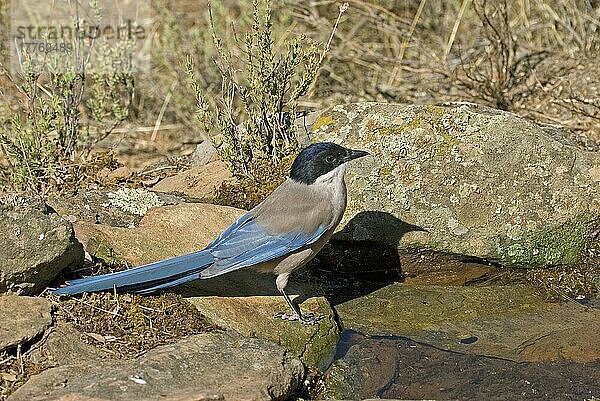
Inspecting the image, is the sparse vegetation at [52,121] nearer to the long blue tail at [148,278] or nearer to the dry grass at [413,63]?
the dry grass at [413,63]

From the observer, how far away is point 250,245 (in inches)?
166

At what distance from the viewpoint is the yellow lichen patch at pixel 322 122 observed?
217 inches

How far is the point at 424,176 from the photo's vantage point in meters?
5.12

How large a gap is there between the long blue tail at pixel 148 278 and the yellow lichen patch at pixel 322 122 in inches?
67.1

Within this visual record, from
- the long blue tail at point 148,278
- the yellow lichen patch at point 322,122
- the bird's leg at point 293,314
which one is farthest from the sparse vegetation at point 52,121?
the bird's leg at point 293,314

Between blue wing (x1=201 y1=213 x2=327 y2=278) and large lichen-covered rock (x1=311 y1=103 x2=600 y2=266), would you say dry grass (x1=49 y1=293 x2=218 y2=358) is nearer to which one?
blue wing (x1=201 y1=213 x2=327 y2=278)

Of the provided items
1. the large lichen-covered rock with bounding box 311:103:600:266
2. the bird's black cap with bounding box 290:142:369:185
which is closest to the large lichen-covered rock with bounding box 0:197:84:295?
the bird's black cap with bounding box 290:142:369:185

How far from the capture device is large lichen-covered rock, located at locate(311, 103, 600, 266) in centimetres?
497

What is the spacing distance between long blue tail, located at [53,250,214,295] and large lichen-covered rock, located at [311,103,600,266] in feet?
3.98

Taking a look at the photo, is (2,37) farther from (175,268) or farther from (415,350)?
(415,350)

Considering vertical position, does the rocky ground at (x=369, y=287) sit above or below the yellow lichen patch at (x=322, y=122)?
below

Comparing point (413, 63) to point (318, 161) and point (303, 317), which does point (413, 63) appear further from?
point (303, 317)

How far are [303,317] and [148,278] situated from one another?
30.1 inches

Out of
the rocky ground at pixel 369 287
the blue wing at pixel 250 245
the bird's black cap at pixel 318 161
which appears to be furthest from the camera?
the bird's black cap at pixel 318 161
